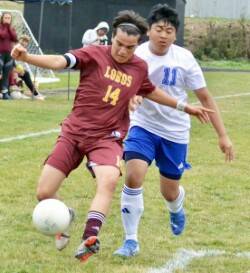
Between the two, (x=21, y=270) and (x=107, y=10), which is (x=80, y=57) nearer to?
(x=21, y=270)

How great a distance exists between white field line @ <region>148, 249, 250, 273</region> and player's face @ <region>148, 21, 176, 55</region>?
161 cm

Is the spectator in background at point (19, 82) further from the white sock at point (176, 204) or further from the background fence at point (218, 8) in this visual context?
the background fence at point (218, 8)

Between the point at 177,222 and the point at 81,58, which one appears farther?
the point at 177,222

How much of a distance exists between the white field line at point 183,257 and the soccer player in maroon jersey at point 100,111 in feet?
2.31

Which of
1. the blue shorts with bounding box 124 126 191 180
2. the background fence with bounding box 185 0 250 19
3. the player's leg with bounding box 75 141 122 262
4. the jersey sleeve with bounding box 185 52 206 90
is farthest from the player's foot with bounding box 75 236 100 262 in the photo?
the background fence with bounding box 185 0 250 19

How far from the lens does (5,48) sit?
1764cm

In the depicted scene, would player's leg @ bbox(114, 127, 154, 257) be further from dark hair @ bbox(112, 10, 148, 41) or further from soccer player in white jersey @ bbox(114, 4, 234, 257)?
dark hair @ bbox(112, 10, 148, 41)

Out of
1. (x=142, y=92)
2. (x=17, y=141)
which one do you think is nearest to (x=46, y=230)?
(x=142, y=92)

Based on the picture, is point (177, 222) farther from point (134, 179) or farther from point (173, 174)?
point (134, 179)

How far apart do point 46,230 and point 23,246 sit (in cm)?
92

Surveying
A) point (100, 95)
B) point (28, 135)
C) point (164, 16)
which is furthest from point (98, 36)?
point (100, 95)

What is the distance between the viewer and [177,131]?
20.9ft

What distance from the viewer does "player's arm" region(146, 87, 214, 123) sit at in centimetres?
595

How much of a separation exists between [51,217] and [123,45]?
1.34 meters
